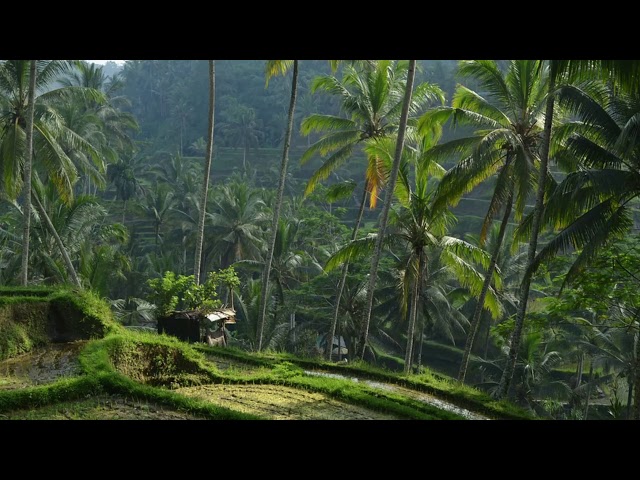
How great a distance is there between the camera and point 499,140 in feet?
45.3

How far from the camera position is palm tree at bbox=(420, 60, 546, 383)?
13.1 meters

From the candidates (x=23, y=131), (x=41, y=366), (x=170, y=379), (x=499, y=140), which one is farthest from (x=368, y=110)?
(x=41, y=366)

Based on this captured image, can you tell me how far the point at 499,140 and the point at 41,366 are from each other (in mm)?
10444

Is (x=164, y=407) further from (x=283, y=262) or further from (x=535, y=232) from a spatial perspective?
(x=283, y=262)

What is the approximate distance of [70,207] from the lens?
1853 centimetres

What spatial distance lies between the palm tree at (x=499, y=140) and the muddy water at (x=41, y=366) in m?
8.00

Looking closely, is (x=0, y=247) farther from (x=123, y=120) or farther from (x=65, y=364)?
(x=123, y=120)

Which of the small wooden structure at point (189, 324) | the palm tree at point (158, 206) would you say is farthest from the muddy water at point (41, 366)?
the palm tree at point (158, 206)

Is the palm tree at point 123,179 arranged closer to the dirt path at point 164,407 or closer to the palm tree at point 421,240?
the palm tree at point 421,240

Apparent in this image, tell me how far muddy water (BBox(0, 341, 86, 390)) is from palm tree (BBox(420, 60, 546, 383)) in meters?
8.00

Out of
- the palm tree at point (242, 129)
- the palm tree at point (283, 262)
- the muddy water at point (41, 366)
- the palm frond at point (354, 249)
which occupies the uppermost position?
the palm tree at point (242, 129)

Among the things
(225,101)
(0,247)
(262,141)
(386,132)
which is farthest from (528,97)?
(225,101)

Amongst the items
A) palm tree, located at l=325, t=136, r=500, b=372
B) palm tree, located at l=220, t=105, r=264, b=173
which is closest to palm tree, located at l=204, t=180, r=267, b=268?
palm tree, located at l=325, t=136, r=500, b=372

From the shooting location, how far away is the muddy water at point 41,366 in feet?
29.0
